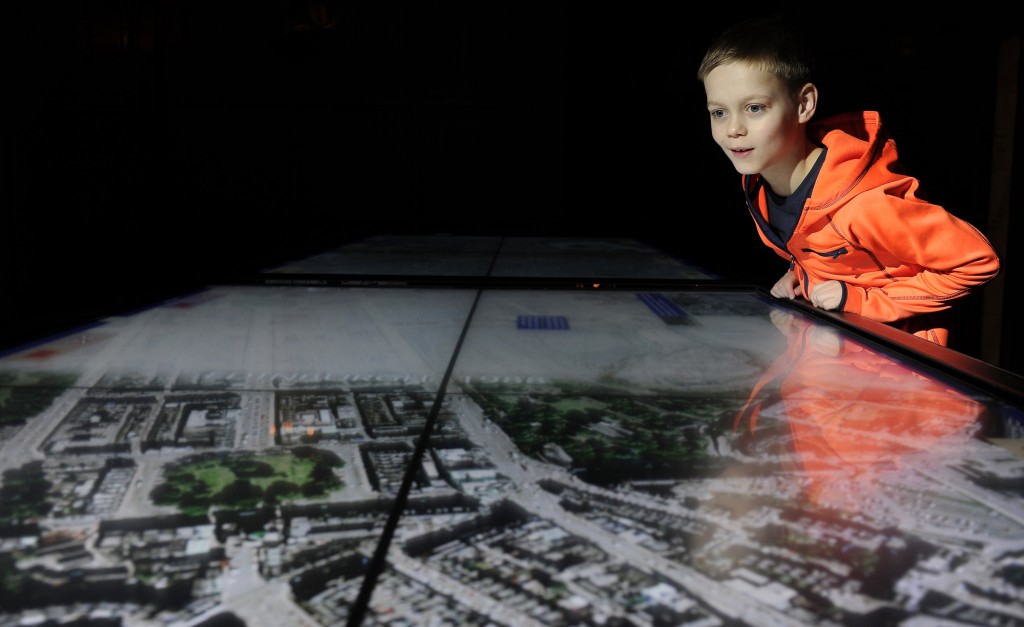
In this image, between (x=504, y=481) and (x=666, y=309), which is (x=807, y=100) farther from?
(x=504, y=481)

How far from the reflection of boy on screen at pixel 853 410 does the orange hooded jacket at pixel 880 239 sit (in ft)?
0.81

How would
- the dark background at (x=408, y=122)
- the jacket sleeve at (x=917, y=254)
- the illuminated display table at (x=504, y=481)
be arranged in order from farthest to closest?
the dark background at (x=408, y=122), the jacket sleeve at (x=917, y=254), the illuminated display table at (x=504, y=481)

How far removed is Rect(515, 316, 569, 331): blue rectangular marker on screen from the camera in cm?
131

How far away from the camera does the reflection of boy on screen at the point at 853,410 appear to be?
0.70 m

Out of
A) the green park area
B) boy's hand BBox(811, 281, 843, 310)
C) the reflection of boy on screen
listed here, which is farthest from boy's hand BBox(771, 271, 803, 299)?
the green park area

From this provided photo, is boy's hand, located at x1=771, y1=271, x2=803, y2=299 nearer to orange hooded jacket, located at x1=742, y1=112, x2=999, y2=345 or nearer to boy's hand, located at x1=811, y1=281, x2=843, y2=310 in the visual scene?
orange hooded jacket, located at x1=742, y1=112, x2=999, y2=345

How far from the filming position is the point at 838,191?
1307mm

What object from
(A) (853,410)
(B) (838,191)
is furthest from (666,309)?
(A) (853,410)

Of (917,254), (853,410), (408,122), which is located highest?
(408,122)

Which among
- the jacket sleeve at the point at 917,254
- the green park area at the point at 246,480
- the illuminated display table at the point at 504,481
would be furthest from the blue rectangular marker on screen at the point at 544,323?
the green park area at the point at 246,480

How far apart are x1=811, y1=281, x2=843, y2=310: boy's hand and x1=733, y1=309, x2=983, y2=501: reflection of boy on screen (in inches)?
8.5

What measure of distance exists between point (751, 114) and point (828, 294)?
0.33 m

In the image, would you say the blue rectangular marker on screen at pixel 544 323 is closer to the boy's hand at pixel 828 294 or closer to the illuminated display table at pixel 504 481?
the illuminated display table at pixel 504 481

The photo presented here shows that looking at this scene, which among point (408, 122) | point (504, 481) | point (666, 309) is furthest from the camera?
point (408, 122)
